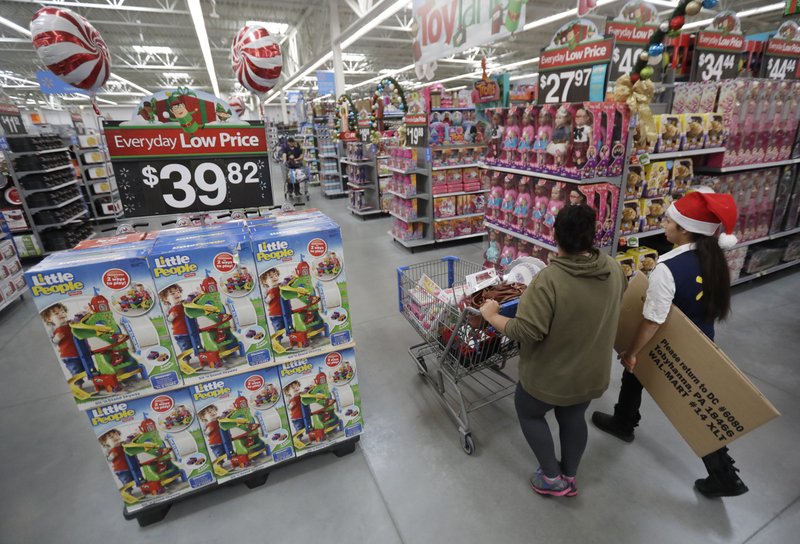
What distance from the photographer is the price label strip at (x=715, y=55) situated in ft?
12.7

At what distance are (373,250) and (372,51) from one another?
51.1 feet

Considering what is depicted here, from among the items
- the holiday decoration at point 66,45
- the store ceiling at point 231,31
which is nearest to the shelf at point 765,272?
the store ceiling at point 231,31

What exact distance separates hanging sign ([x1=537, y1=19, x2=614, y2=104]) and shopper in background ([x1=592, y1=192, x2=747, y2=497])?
1.59 metres

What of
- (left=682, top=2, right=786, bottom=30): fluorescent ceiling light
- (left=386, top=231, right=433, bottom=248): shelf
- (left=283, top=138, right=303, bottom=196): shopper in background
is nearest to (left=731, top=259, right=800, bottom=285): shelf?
(left=386, top=231, right=433, bottom=248): shelf

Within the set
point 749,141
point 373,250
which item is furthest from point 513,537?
point 373,250

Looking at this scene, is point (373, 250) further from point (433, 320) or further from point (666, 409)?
point (666, 409)

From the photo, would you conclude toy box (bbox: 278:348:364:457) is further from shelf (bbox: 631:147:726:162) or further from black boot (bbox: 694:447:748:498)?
shelf (bbox: 631:147:726:162)

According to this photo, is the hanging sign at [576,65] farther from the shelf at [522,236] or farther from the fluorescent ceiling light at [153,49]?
the fluorescent ceiling light at [153,49]

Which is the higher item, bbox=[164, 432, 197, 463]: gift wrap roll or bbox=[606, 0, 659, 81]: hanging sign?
bbox=[606, 0, 659, 81]: hanging sign

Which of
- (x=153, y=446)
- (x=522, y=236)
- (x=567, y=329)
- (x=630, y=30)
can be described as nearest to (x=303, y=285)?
(x=153, y=446)

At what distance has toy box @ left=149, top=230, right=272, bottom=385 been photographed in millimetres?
1771

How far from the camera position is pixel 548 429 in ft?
6.63

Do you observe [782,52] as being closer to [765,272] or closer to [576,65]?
[765,272]

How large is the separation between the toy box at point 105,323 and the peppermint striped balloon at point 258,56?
4.27 metres
